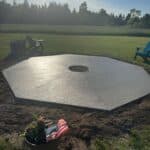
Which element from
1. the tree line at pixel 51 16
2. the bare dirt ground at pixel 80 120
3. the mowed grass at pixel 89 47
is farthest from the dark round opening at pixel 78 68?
the tree line at pixel 51 16

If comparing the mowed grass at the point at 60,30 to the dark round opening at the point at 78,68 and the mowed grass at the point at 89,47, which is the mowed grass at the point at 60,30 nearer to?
the mowed grass at the point at 89,47

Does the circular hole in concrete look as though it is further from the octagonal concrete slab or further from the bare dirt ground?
the bare dirt ground

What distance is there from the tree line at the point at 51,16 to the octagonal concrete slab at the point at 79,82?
32.9 metres

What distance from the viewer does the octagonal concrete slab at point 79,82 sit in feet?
18.4

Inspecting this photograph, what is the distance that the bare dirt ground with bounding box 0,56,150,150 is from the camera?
3908 mm

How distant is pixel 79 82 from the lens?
6809 mm

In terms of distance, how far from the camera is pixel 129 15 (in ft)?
227

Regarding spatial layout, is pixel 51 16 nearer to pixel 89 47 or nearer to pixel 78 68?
pixel 89 47

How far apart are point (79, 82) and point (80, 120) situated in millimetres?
2356

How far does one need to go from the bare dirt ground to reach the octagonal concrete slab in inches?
12.8

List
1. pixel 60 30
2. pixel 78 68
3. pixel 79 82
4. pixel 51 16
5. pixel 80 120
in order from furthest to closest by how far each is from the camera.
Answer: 1. pixel 51 16
2. pixel 60 30
3. pixel 78 68
4. pixel 79 82
5. pixel 80 120

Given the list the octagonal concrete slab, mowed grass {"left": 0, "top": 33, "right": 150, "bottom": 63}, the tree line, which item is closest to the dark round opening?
the octagonal concrete slab

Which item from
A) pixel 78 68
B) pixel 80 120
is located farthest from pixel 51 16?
pixel 80 120

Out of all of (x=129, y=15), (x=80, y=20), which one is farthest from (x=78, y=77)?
(x=129, y=15)
